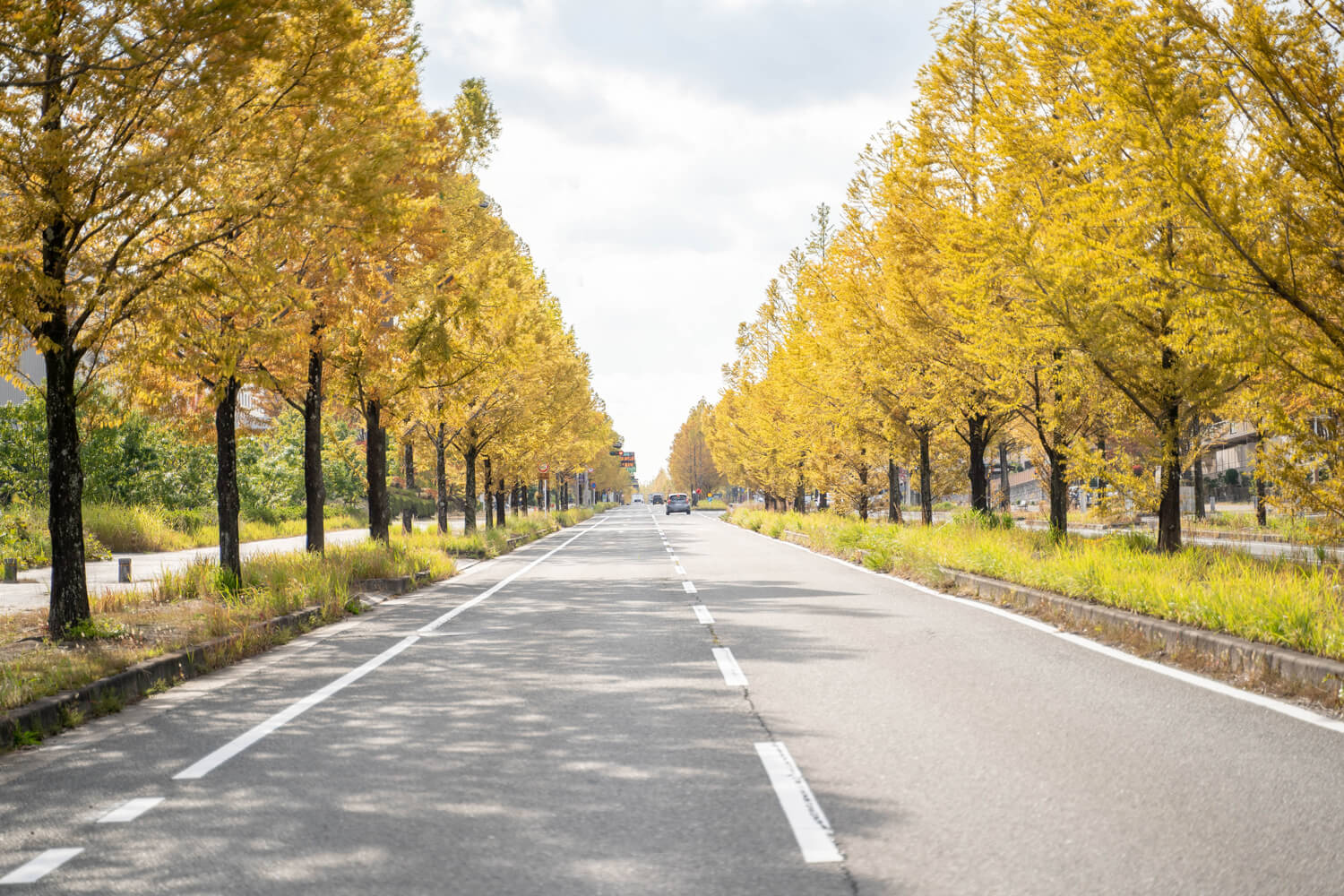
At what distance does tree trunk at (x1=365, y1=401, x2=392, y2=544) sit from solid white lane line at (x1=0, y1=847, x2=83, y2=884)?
16.3m

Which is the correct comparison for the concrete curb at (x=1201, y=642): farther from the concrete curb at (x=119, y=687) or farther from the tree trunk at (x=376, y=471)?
the tree trunk at (x=376, y=471)

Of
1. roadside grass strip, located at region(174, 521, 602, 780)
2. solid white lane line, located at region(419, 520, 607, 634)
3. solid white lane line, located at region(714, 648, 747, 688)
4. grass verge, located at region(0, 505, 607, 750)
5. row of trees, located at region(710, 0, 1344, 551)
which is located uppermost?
row of trees, located at region(710, 0, 1344, 551)

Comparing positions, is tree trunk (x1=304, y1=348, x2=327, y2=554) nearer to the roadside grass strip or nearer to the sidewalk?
the sidewalk

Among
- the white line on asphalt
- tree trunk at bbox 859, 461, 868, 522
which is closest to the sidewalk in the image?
the white line on asphalt

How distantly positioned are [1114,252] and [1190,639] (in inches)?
177

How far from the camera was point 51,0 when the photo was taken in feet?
25.8

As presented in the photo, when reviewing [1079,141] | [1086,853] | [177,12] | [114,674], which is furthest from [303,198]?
[1079,141]

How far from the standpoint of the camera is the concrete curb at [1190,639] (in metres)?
6.62

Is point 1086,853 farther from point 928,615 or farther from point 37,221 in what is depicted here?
point 37,221

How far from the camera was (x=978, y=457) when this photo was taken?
20.8m

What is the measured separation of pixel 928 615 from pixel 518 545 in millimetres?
22270

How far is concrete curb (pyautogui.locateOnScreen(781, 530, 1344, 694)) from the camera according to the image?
21.7ft

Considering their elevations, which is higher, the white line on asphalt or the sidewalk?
the sidewalk

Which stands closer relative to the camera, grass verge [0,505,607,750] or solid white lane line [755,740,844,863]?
solid white lane line [755,740,844,863]
